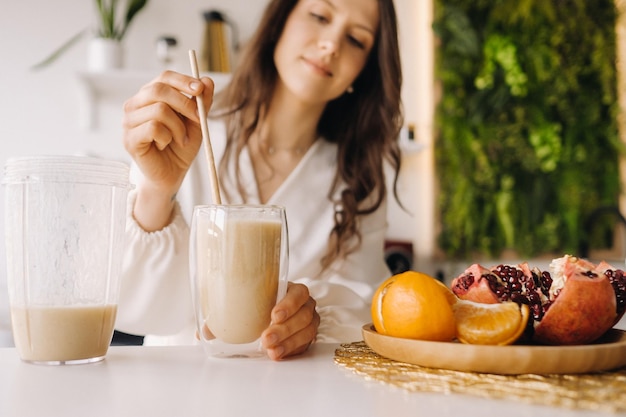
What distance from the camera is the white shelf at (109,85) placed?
2.49 metres

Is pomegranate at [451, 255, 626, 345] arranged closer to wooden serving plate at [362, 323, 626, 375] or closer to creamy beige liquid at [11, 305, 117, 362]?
wooden serving plate at [362, 323, 626, 375]

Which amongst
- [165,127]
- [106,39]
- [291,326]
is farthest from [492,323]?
[106,39]

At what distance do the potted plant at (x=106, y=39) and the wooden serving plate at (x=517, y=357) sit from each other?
88.9 inches

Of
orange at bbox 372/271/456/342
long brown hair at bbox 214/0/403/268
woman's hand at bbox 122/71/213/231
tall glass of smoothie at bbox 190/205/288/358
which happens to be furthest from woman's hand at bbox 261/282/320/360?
long brown hair at bbox 214/0/403/268

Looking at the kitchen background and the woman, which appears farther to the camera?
the kitchen background

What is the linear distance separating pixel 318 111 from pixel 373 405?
1.29 metres

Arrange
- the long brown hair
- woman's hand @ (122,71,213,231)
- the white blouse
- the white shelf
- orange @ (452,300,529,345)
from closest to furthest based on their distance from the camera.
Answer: orange @ (452,300,529,345), woman's hand @ (122,71,213,231), the white blouse, the long brown hair, the white shelf

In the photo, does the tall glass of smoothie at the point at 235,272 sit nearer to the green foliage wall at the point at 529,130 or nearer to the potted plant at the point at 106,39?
the potted plant at the point at 106,39

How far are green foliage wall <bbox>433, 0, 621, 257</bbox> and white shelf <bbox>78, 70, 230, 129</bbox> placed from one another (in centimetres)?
109

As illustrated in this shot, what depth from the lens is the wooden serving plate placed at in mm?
556

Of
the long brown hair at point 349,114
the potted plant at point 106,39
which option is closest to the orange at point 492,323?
the long brown hair at point 349,114

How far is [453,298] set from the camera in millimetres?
659

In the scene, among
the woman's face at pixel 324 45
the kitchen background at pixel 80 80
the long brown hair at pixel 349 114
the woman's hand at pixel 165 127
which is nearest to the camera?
the woman's hand at pixel 165 127

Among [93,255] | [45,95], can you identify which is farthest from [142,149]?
[45,95]
